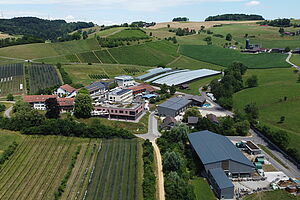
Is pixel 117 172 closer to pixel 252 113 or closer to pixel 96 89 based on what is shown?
pixel 252 113

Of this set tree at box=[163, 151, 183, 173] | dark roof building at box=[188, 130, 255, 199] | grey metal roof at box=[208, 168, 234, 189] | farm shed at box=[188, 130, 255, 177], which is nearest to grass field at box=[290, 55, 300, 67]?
farm shed at box=[188, 130, 255, 177]

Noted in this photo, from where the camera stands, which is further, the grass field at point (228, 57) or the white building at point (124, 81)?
the grass field at point (228, 57)

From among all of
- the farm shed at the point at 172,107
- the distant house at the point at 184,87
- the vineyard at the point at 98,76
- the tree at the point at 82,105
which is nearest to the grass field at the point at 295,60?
the distant house at the point at 184,87

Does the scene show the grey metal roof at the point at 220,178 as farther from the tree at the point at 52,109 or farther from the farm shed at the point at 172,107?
the tree at the point at 52,109

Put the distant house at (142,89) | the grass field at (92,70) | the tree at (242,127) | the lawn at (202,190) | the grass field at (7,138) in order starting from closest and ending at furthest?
the lawn at (202,190) → the grass field at (7,138) → the tree at (242,127) → the distant house at (142,89) → the grass field at (92,70)

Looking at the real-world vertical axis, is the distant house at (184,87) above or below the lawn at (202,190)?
above

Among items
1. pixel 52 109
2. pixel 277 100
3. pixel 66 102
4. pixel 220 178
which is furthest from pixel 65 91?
pixel 277 100

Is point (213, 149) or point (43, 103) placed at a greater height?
point (43, 103)
